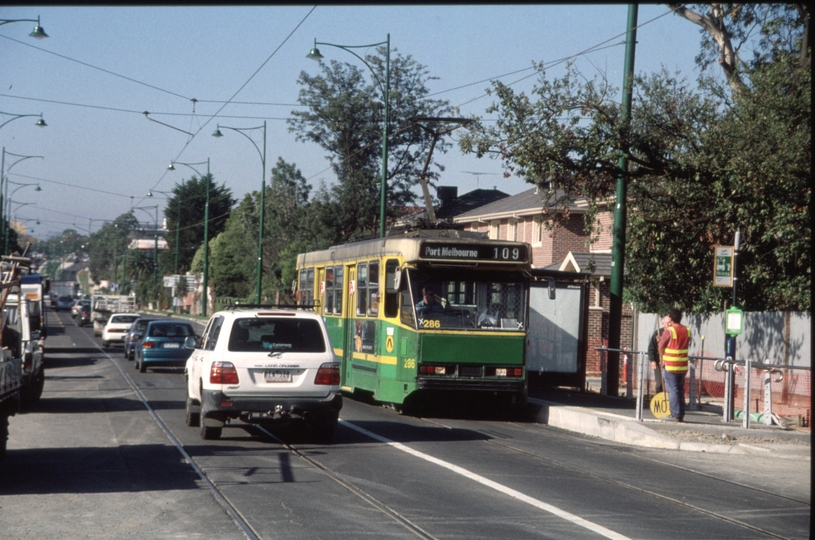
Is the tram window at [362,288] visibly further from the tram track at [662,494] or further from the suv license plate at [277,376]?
the suv license plate at [277,376]

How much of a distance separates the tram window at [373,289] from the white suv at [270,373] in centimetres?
464

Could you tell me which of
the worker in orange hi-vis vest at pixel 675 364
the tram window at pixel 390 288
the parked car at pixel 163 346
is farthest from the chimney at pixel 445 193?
the worker in orange hi-vis vest at pixel 675 364

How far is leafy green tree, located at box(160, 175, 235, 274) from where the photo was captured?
111m

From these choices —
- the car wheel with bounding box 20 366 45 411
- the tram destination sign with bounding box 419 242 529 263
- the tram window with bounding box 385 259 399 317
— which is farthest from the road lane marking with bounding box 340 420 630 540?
the car wheel with bounding box 20 366 45 411

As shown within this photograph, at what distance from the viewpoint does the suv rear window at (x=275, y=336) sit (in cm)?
1370

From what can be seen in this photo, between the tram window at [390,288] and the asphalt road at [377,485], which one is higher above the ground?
the tram window at [390,288]

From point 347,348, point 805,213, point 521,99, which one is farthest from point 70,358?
point 805,213

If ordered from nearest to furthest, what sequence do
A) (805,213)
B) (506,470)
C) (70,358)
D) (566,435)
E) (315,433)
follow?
(506,470)
(315,433)
(566,435)
(805,213)
(70,358)

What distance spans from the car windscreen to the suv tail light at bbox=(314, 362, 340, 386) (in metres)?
16.2

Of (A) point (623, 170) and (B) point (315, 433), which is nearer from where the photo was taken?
(B) point (315, 433)

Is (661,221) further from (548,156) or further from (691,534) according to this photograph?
(691,534)

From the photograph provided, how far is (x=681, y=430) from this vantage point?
1543 centimetres

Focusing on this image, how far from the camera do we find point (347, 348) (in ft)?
67.8

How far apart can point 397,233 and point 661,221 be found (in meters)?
5.40
